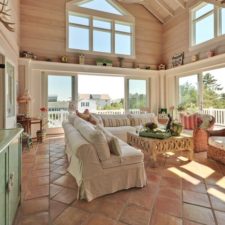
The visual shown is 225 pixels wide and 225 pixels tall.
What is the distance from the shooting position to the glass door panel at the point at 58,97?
252 inches

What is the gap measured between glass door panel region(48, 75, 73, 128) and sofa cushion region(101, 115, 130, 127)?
2040mm

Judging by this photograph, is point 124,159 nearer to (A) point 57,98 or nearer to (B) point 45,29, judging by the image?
(A) point 57,98

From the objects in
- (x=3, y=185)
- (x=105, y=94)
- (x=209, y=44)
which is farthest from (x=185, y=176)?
(x=105, y=94)

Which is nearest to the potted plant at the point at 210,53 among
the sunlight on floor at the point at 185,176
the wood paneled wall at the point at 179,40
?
the wood paneled wall at the point at 179,40

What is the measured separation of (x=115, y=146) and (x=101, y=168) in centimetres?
34

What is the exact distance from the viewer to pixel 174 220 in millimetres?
1848

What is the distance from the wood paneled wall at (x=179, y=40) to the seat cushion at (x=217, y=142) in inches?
123

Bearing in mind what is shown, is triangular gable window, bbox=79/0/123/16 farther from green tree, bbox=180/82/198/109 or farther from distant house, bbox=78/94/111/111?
green tree, bbox=180/82/198/109

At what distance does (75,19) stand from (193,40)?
166 inches

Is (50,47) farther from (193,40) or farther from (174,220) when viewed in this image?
(174,220)

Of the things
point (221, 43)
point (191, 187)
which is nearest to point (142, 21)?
point (221, 43)

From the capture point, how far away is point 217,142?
3.44 metres

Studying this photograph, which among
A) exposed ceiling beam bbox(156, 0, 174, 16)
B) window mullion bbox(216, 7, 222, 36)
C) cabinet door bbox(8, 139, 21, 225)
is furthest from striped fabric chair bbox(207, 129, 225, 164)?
exposed ceiling beam bbox(156, 0, 174, 16)

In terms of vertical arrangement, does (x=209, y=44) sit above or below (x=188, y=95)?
above
